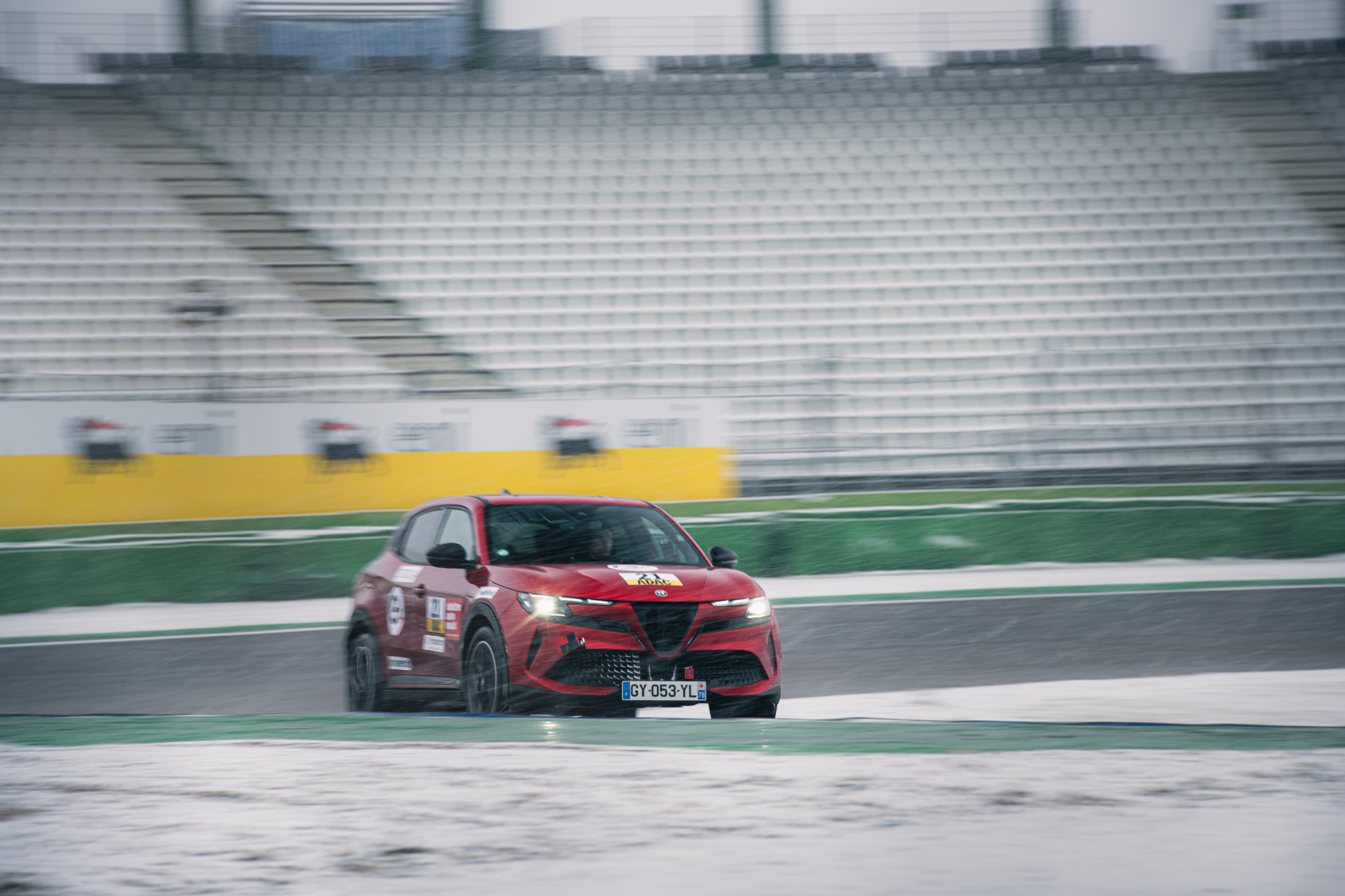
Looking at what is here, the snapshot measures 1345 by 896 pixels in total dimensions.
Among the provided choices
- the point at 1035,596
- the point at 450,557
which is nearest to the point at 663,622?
the point at 450,557

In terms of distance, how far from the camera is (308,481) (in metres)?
15.4

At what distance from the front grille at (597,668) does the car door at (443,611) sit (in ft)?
2.37

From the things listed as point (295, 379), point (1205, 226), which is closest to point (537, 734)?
point (295, 379)

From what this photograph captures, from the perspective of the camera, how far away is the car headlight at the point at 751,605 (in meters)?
6.77

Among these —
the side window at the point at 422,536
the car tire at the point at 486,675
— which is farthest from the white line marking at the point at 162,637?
the car tire at the point at 486,675

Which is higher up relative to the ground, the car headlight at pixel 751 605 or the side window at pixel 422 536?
the side window at pixel 422 536

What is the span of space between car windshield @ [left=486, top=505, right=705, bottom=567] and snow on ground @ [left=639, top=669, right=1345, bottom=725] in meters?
0.88

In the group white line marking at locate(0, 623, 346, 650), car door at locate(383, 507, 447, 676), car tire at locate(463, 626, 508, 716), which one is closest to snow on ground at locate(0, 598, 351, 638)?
white line marking at locate(0, 623, 346, 650)

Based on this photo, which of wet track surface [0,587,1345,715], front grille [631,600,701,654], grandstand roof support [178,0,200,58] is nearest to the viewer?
front grille [631,600,701,654]

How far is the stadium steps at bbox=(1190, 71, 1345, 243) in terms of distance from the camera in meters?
21.4

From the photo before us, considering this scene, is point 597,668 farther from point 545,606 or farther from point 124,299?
point 124,299

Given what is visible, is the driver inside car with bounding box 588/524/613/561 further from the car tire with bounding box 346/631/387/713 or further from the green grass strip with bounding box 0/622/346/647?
the green grass strip with bounding box 0/622/346/647

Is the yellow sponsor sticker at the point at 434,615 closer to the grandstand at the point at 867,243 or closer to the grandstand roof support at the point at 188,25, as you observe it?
the grandstand at the point at 867,243

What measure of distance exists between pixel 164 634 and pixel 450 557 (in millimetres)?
5543
